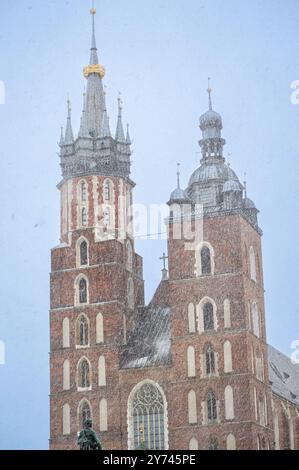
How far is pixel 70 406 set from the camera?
64375 millimetres

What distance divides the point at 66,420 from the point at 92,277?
8.57 meters

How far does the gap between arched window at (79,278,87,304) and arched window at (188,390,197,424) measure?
8.81 m

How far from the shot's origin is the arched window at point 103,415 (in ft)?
208

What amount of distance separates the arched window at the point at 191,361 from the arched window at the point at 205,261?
4.58 m

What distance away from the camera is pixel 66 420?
64250mm

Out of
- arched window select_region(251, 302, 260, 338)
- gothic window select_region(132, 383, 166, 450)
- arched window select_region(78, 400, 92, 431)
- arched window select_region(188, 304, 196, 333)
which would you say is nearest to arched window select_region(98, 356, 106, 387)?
arched window select_region(78, 400, 92, 431)

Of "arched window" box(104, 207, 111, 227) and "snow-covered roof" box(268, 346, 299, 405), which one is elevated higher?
"arched window" box(104, 207, 111, 227)

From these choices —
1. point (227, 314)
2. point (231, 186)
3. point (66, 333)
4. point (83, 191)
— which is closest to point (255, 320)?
point (227, 314)

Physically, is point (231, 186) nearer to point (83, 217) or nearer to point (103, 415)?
point (83, 217)

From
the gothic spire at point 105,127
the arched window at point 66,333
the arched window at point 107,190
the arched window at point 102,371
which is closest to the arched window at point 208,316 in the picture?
the arched window at point 102,371

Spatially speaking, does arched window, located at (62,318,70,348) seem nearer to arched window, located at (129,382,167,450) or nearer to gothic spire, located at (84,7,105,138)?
arched window, located at (129,382,167,450)

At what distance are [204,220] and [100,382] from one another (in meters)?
11.2

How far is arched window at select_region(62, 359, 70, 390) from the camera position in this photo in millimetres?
65000
